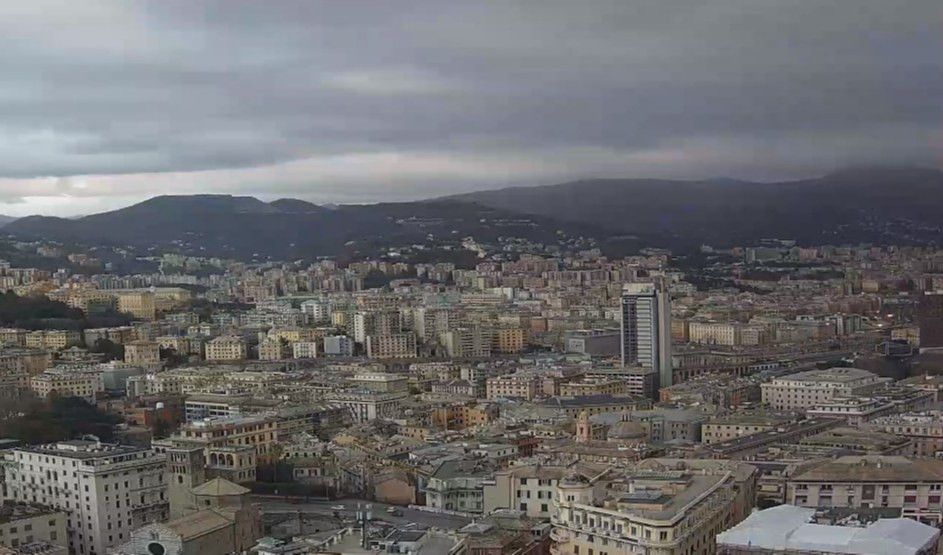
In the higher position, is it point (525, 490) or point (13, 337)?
point (13, 337)

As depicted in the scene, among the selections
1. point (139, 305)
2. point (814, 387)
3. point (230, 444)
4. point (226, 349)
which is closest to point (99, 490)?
point (230, 444)

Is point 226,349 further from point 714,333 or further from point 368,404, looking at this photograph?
point 714,333

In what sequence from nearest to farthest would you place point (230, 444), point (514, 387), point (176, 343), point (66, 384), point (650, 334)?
point (230, 444)
point (66, 384)
point (514, 387)
point (650, 334)
point (176, 343)

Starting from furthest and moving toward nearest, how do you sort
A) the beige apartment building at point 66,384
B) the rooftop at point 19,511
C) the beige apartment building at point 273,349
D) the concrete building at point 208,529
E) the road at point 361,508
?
1. the beige apartment building at point 273,349
2. the beige apartment building at point 66,384
3. the road at point 361,508
4. the rooftop at point 19,511
5. the concrete building at point 208,529

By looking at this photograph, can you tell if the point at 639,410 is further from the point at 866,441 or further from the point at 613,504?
the point at 613,504

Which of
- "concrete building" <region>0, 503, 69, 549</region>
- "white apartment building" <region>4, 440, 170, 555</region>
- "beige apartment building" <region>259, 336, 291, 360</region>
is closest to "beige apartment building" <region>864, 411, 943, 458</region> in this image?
"white apartment building" <region>4, 440, 170, 555</region>

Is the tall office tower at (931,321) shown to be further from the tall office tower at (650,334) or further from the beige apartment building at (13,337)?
the beige apartment building at (13,337)

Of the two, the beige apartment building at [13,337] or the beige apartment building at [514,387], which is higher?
the beige apartment building at [13,337]

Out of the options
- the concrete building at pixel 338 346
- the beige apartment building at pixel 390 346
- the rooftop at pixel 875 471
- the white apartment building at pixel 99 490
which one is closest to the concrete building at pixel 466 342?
the beige apartment building at pixel 390 346
